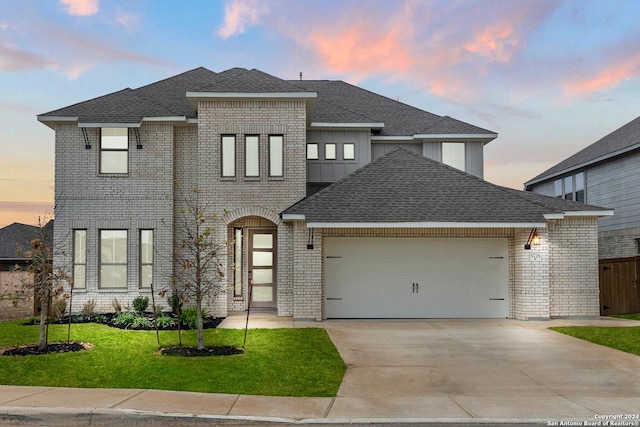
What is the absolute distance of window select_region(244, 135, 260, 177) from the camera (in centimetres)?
1869

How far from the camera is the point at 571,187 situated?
28.5 m

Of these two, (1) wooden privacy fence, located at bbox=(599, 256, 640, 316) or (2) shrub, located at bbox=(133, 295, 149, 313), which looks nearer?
(2) shrub, located at bbox=(133, 295, 149, 313)

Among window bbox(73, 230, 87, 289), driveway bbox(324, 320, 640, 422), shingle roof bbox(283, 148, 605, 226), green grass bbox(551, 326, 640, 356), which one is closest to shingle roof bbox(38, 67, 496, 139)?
shingle roof bbox(283, 148, 605, 226)

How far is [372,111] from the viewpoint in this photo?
80.5 feet

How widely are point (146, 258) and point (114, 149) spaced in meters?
3.73

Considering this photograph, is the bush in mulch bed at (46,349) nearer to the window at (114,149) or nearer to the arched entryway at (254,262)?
the arched entryway at (254,262)

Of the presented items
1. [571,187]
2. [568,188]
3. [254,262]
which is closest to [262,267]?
[254,262]

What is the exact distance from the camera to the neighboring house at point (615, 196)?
1962cm

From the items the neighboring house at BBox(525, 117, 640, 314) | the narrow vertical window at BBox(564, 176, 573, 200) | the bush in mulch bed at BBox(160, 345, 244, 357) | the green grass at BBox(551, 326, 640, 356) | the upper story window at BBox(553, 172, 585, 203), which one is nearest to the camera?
the bush in mulch bed at BBox(160, 345, 244, 357)

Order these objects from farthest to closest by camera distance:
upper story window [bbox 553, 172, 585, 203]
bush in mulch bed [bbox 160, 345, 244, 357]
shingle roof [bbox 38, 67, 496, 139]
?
upper story window [bbox 553, 172, 585, 203], shingle roof [bbox 38, 67, 496, 139], bush in mulch bed [bbox 160, 345, 244, 357]

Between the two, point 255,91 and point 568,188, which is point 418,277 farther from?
point 568,188

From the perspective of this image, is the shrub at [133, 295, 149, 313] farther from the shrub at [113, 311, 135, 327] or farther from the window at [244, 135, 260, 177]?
the window at [244, 135, 260, 177]

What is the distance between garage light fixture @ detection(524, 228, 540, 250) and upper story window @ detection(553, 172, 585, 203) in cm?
1185

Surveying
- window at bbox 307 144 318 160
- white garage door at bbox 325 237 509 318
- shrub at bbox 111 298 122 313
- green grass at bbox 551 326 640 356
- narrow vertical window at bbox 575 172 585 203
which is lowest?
green grass at bbox 551 326 640 356
